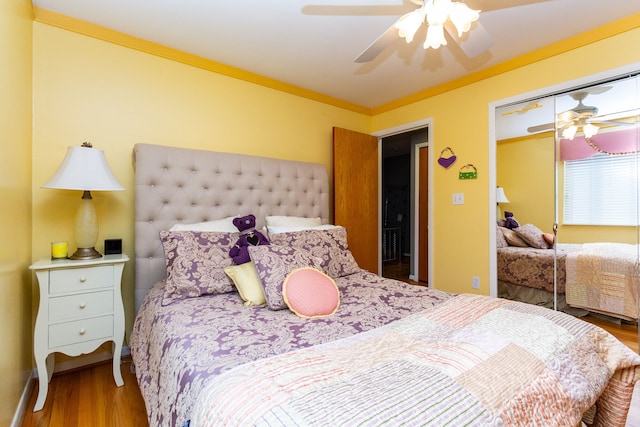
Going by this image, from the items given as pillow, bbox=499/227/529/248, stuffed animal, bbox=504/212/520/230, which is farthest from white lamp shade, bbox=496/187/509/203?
pillow, bbox=499/227/529/248

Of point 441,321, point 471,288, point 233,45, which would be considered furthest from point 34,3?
point 471,288

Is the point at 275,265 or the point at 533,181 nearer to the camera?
the point at 275,265

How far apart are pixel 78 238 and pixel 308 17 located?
2.04m

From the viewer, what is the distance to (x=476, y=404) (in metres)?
0.73

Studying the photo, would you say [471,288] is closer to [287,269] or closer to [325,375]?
[287,269]

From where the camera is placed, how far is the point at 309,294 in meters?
1.48

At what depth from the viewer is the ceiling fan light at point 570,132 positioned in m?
2.37

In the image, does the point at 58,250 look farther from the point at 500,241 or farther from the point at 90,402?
the point at 500,241

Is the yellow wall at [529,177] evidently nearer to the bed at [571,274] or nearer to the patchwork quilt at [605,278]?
the bed at [571,274]

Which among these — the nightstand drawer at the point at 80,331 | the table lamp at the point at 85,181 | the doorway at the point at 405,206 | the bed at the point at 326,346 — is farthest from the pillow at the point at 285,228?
the doorway at the point at 405,206

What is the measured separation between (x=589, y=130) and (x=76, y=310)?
3.78m

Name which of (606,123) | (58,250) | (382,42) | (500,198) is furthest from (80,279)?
(606,123)

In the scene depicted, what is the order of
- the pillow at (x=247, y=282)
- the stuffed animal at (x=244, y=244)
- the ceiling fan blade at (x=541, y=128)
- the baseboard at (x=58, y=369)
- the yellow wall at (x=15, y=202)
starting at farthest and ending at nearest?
the ceiling fan blade at (x=541, y=128)
the stuffed animal at (x=244, y=244)
the pillow at (x=247, y=282)
the baseboard at (x=58, y=369)
the yellow wall at (x=15, y=202)

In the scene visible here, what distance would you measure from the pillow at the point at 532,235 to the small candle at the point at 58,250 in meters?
3.43
